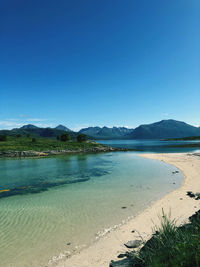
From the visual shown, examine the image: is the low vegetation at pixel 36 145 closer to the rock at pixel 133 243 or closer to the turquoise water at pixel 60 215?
the turquoise water at pixel 60 215

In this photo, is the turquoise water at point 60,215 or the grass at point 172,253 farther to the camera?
the turquoise water at point 60,215

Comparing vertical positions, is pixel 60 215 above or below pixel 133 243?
below

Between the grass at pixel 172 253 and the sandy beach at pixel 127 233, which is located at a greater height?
the grass at pixel 172 253

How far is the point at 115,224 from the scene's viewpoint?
39.6ft

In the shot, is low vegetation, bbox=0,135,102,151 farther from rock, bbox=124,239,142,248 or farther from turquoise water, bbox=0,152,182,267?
rock, bbox=124,239,142,248

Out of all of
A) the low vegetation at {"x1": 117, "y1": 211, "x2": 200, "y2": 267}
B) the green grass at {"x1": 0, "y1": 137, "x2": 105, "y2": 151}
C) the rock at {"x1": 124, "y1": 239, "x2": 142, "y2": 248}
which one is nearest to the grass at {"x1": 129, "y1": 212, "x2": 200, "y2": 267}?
the low vegetation at {"x1": 117, "y1": 211, "x2": 200, "y2": 267}

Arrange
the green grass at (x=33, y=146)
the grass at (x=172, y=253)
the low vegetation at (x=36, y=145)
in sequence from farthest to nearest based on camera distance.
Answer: the low vegetation at (x=36, y=145)
the green grass at (x=33, y=146)
the grass at (x=172, y=253)

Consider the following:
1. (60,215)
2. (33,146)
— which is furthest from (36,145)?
(60,215)

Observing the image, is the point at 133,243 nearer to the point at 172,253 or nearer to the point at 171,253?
the point at 172,253

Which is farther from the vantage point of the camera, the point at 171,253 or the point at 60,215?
the point at 60,215

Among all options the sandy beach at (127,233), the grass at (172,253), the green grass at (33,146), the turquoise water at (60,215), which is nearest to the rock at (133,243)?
the sandy beach at (127,233)

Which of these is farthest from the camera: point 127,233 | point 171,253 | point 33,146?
point 33,146

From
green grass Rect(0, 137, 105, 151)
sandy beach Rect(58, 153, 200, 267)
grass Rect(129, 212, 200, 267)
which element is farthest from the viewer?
green grass Rect(0, 137, 105, 151)

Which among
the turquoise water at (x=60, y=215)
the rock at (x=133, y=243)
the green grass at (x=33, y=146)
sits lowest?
the turquoise water at (x=60, y=215)
